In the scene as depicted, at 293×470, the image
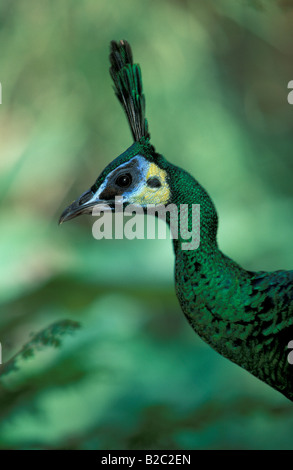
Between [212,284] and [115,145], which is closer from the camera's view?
[212,284]

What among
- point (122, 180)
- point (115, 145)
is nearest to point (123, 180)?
point (122, 180)

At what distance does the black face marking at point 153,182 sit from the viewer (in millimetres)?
843

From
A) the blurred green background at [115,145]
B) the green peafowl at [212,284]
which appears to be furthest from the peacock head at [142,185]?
the blurred green background at [115,145]

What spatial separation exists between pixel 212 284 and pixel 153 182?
0.16 metres

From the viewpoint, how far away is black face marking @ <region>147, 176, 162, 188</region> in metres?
0.84

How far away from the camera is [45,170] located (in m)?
1.79

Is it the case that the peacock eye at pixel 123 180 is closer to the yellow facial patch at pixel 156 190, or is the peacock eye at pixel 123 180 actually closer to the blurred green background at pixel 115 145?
the yellow facial patch at pixel 156 190

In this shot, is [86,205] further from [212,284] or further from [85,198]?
[212,284]

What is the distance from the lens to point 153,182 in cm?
84

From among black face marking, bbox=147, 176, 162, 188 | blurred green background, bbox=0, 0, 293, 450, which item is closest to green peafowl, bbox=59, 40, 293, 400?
black face marking, bbox=147, 176, 162, 188

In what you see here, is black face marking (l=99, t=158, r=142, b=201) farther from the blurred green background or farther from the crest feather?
the blurred green background

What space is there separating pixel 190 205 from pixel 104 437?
80cm

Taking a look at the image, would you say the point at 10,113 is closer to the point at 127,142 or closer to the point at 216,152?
the point at 127,142

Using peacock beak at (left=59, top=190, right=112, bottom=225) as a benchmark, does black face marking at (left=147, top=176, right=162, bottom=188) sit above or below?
above
